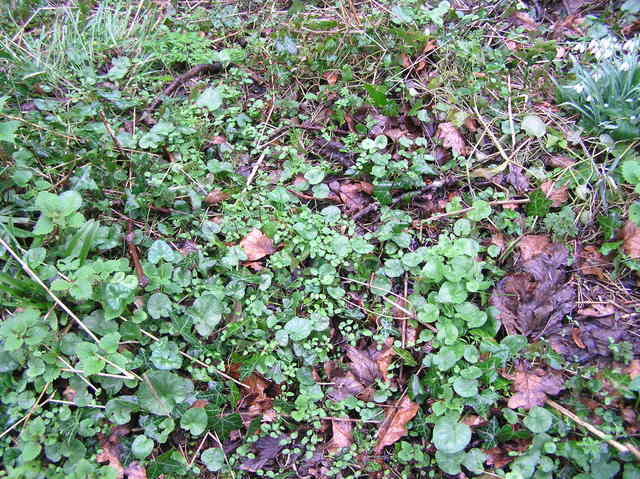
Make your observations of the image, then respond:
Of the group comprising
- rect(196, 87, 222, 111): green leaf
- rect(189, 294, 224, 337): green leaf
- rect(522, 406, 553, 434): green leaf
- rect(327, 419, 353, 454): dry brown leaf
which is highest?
rect(196, 87, 222, 111): green leaf

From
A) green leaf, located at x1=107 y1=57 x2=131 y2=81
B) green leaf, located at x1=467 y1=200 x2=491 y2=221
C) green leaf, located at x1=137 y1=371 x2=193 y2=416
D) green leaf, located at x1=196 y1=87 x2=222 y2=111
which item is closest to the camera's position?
green leaf, located at x1=137 y1=371 x2=193 y2=416

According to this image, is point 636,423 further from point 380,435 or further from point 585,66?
point 585,66

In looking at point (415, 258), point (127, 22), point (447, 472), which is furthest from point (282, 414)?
point (127, 22)

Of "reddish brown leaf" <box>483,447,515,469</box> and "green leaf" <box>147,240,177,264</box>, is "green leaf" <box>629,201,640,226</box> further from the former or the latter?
"green leaf" <box>147,240,177,264</box>

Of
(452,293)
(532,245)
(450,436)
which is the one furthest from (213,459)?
(532,245)

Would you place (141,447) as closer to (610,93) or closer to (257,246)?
(257,246)

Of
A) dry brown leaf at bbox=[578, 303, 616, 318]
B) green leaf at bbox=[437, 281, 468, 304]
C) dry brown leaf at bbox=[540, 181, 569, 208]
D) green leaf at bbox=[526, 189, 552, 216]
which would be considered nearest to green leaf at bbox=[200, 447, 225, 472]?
green leaf at bbox=[437, 281, 468, 304]
